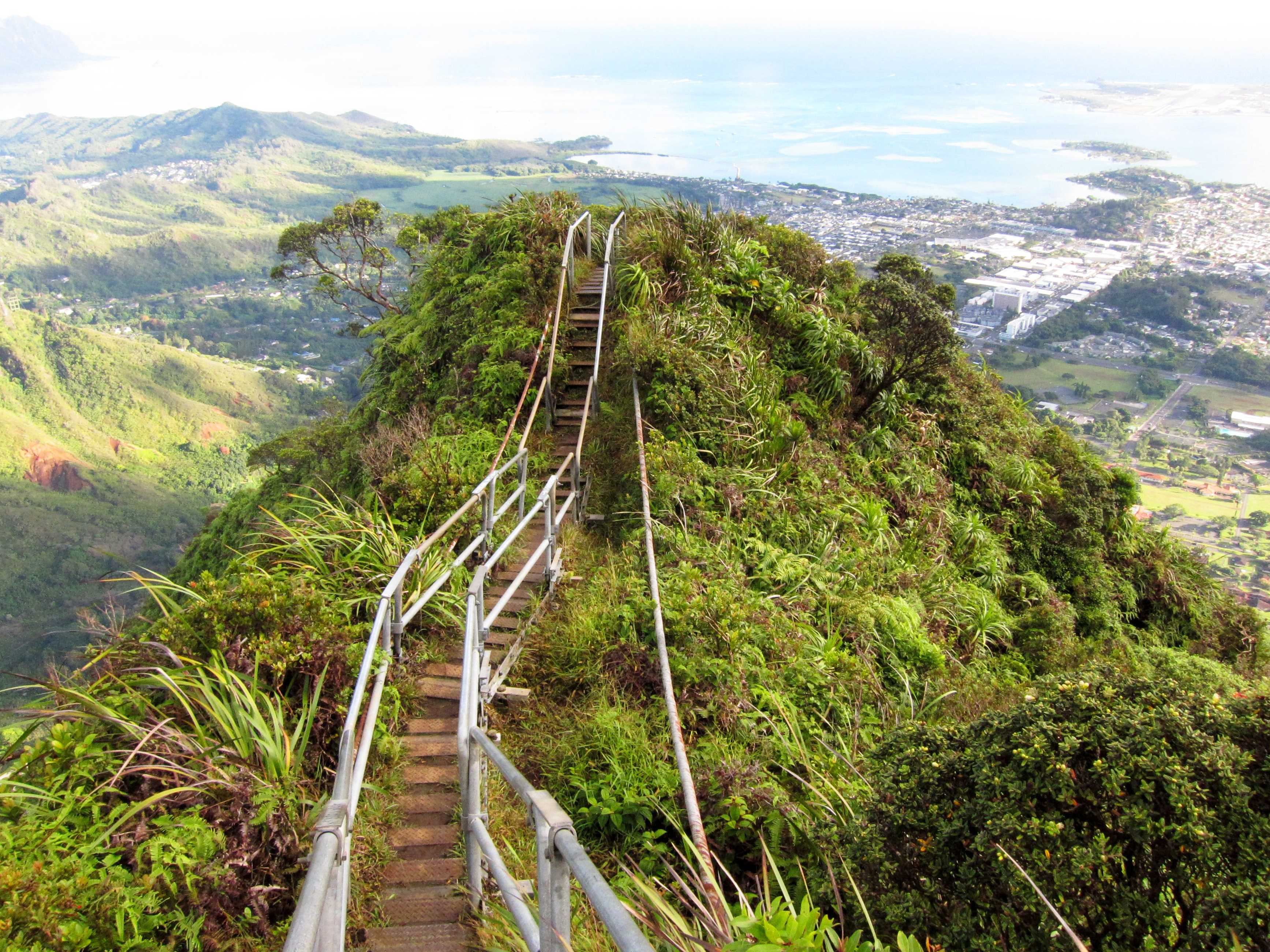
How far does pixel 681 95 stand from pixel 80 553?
12740 cm

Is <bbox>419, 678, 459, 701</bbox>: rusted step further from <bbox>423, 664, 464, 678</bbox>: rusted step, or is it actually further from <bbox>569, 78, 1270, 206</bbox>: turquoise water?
<bbox>569, 78, 1270, 206</bbox>: turquoise water

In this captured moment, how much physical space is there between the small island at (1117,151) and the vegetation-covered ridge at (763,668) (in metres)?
88.2

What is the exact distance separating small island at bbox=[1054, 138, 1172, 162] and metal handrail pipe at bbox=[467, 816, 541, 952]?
9830 cm

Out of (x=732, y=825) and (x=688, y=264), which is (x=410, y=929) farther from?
(x=688, y=264)

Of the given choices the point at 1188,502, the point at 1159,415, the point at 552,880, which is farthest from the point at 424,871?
the point at 1159,415

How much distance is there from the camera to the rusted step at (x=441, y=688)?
4664 mm

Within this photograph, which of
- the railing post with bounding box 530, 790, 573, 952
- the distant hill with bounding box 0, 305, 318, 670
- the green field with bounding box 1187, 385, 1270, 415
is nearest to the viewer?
the railing post with bounding box 530, 790, 573, 952

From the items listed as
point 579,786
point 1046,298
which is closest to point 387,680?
point 579,786

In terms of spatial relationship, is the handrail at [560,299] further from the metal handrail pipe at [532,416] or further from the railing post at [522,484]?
the railing post at [522,484]

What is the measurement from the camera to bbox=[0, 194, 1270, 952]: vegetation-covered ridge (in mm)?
2324

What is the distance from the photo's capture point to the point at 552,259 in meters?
12.2

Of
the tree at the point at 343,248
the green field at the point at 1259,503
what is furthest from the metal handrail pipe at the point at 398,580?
the green field at the point at 1259,503

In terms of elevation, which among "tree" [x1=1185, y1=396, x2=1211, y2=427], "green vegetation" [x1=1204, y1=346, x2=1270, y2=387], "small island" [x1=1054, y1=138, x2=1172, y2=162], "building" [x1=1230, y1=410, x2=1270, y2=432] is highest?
"small island" [x1=1054, y1=138, x2=1172, y2=162]

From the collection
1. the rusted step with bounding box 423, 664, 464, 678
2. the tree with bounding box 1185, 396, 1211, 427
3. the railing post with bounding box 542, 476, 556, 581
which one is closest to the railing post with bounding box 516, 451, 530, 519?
the railing post with bounding box 542, 476, 556, 581
